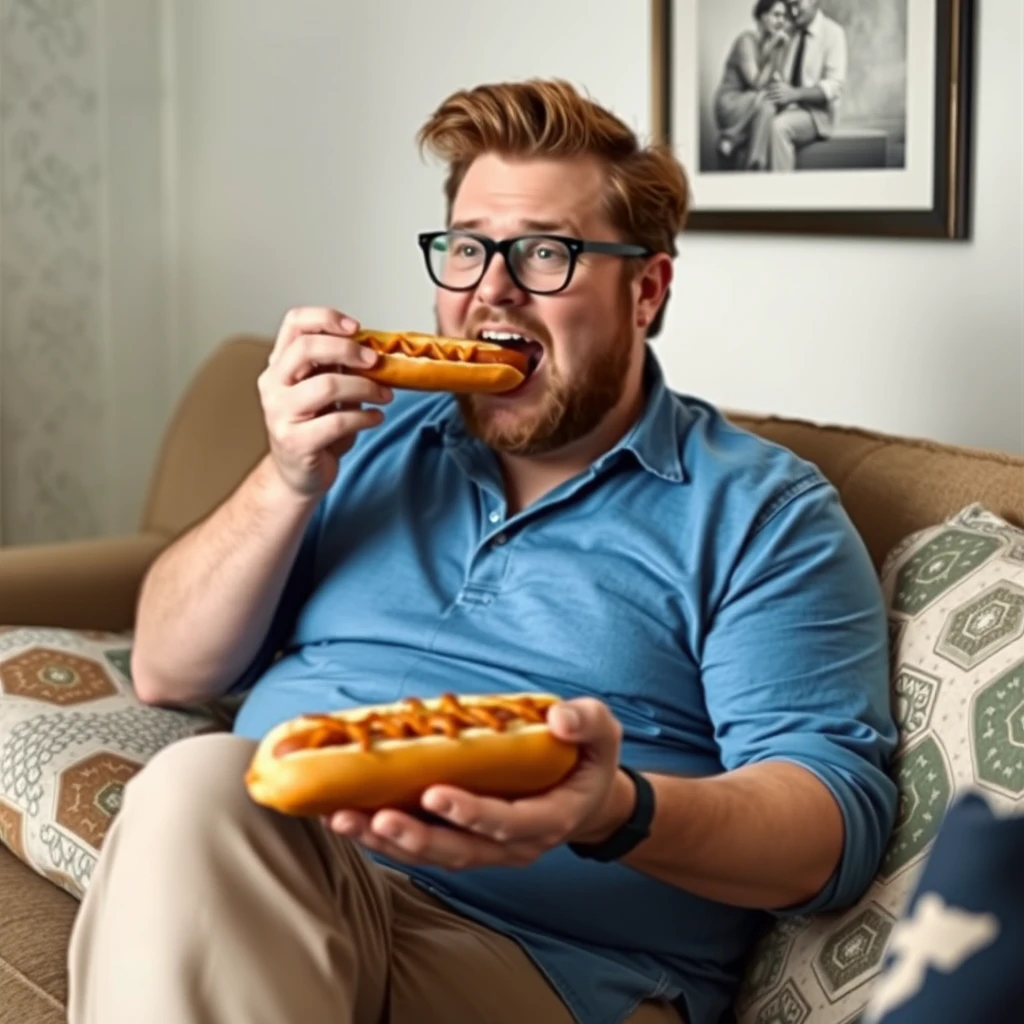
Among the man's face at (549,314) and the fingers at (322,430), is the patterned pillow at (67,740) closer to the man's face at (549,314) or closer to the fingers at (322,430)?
the fingers at (322,430)

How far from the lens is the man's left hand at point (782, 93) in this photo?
7.36 feet

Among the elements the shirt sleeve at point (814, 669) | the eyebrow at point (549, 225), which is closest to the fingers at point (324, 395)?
the eyebrow at point (549, 225)

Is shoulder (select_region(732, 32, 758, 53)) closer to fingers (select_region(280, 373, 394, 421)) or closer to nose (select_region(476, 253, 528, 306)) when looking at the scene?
nose (select_region(476, 253, 528, 306))

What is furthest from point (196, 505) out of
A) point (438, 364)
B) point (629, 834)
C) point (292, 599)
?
point (629, 834)

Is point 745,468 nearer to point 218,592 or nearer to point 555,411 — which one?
point 555,411

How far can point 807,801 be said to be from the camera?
1503mm

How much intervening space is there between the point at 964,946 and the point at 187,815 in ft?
2.25

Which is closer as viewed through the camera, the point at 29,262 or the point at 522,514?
the point at 522,514

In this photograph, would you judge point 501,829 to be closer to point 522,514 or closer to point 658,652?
point 658,652

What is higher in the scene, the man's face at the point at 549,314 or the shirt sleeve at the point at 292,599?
the man's face at the point at 549,314

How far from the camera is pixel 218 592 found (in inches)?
72.2

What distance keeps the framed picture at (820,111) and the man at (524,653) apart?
34 cm

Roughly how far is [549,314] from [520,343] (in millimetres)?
45

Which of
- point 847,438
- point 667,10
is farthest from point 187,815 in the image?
point 667,10
